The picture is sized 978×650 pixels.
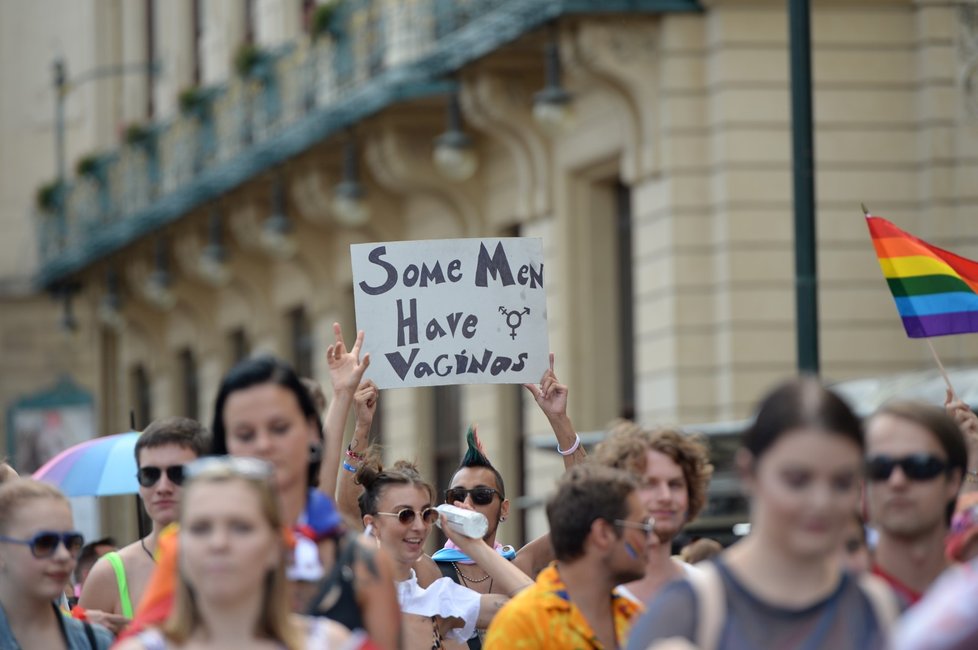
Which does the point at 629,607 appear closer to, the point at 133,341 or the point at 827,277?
the point at 827,277

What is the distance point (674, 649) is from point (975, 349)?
13574 mm

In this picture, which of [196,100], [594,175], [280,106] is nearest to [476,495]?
[594,175]

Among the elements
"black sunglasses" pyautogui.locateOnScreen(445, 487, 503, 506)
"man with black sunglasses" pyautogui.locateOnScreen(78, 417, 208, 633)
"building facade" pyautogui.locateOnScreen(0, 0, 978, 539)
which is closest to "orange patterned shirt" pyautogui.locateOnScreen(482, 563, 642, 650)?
"man with black sunglasses" pyautogui.locateOnScreen(78, 417, 208, 633)

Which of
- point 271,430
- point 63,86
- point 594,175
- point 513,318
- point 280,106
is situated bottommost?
point 271,430

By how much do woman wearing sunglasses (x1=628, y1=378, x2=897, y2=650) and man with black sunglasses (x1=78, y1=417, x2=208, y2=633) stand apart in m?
3.19

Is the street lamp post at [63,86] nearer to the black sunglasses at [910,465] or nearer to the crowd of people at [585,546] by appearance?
the crowd of people at [585,546]

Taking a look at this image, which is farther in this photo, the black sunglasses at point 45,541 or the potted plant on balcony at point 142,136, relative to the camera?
the potted plant on balcony at point 142,136

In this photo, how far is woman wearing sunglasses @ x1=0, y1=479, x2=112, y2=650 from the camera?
21.2ft

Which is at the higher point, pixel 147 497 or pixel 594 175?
pixel 594 175

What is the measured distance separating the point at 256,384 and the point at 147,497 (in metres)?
2.25

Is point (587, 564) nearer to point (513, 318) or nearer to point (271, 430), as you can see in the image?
point (271, 430)

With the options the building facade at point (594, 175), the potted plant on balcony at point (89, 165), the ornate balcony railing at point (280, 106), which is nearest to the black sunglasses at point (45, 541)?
the building facade at point (594, 175)

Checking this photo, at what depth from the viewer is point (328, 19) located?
24.0 m

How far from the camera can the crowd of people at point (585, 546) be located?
174 inches
